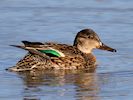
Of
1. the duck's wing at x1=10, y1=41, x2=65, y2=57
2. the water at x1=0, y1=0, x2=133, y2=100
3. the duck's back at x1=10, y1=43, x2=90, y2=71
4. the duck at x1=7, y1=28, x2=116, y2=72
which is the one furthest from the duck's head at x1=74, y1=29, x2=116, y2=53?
the duck's wing at x1=10, y1=41, x2=65, y2=57

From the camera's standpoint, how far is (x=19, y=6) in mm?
19500

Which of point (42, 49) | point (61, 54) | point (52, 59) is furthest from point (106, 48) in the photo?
point (42, 49)

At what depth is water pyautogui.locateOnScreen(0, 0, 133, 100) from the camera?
1202 centimetres

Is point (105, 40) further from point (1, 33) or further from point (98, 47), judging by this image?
point (1, 33)

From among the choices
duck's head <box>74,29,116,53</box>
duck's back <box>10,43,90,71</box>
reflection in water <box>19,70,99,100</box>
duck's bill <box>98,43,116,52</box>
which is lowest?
reflection in water <box>19,70,99,100</box>

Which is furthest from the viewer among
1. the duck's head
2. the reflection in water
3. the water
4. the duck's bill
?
the duck's head

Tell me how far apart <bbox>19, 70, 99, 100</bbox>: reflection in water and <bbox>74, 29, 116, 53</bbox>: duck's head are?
3.57 ft

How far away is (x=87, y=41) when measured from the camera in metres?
15.4

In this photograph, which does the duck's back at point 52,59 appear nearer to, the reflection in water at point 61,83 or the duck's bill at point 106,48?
the reflection in water at point 61,83

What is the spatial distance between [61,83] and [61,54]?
1.93 meters

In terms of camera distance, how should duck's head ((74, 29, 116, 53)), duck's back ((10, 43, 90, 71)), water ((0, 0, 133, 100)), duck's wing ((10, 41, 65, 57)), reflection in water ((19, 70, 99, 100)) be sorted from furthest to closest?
duck's head ((74, 29, 116, 53)), duck's back ((10, 43, 90, 71)), duck's wing ((10, 41, 65, 57)), water ((0, 0, 133, 100)), reflection in water ((19, 70, 99, 100))

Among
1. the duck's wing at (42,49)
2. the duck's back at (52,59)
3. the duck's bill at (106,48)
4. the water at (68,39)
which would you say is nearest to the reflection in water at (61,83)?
the water at (68,39)

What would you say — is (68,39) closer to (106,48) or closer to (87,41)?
(87,41)

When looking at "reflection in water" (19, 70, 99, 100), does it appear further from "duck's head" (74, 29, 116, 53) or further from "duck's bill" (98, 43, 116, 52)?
"duck's head" (74, 29, 116, 53)
